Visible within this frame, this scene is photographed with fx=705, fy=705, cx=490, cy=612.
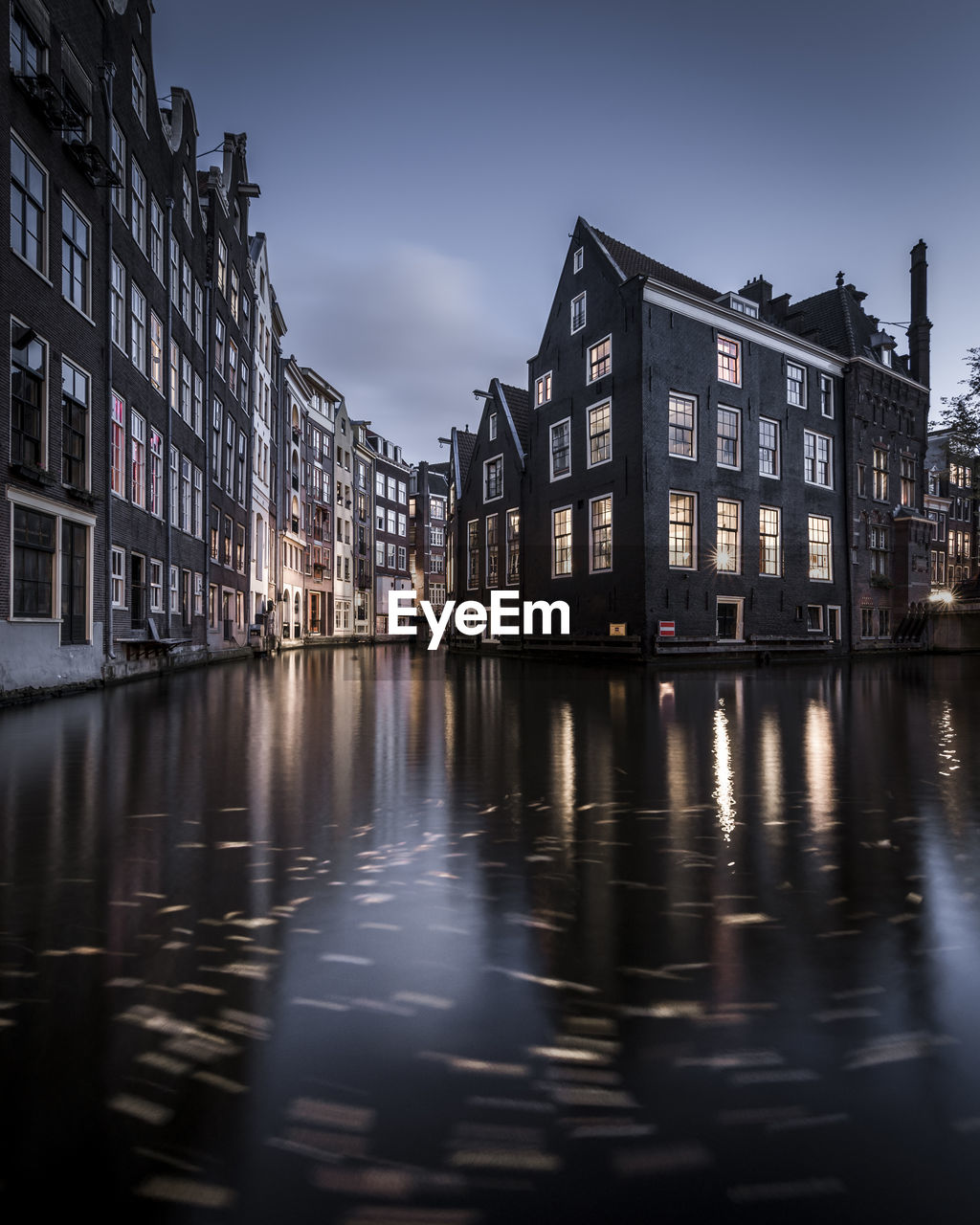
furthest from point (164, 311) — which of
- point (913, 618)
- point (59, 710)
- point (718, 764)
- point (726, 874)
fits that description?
point (913, 618)

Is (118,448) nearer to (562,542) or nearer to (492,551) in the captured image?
(562,542)

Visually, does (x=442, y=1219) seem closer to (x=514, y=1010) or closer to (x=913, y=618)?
(x=514, y=1010)

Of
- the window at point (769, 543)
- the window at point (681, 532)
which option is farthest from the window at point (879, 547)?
the window at point (681, 532)

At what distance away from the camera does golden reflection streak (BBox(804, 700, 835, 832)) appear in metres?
4.91

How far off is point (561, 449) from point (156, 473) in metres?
16.8

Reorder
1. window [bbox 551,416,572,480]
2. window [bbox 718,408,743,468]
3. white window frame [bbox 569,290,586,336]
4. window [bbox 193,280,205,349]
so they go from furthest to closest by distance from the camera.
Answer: window [bbox 551,416,572,480] → white window frame [bbox 569,290,586,336] → window [bbox 718,408,743,468] → window [bbox 193,280,205,349]

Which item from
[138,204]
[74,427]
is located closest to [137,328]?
[138,204]

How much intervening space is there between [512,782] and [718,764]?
2.16 m

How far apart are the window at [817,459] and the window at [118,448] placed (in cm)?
2779

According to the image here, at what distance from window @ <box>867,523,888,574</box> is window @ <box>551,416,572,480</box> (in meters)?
16.3

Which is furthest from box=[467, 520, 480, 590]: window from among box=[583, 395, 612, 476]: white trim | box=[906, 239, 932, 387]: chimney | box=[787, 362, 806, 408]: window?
box=[906, 239, 932, 387]: chimney

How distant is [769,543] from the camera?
3050 centimetres

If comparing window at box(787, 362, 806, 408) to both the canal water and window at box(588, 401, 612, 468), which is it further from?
the canal water

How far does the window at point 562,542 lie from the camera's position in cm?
3059
